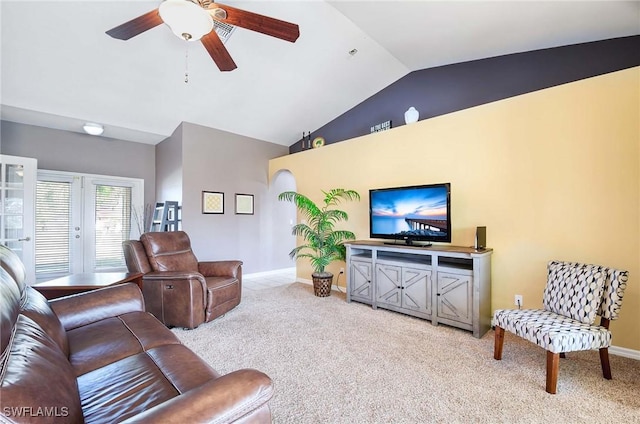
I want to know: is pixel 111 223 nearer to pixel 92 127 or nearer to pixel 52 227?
pixel 52 227

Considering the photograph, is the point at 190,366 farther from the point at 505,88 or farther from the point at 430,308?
the point at 505,88

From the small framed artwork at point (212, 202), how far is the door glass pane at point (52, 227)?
2148 millimetres

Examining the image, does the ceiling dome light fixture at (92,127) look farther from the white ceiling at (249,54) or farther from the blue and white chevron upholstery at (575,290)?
the blue and white chevron upholstery at (575,290)

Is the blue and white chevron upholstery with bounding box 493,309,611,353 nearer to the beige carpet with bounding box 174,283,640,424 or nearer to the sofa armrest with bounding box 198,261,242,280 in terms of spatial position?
the beige carpet with bounding box 174,283,640,424

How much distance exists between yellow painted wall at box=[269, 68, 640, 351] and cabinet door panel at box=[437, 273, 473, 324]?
0.50 m

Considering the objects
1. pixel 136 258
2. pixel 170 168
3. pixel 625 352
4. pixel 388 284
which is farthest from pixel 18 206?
pixel 625 352

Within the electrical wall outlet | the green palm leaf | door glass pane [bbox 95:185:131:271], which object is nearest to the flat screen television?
the green palm leaf

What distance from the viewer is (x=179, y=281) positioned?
293 cm

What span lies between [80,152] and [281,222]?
3682 millimetres

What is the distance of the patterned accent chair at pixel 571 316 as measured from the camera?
183 centimetres

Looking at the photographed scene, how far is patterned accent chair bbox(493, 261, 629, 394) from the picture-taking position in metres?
1.83

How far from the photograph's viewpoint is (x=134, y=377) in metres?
1.28

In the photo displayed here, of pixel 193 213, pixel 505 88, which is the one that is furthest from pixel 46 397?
pixel 505 88

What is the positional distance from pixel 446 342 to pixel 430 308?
0.48m
